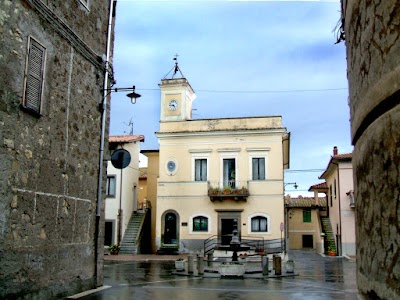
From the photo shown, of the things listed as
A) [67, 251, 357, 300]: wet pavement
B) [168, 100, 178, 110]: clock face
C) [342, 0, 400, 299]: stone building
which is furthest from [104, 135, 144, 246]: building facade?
[342, 0, 400, 299]: stone building

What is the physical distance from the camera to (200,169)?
31.6 m

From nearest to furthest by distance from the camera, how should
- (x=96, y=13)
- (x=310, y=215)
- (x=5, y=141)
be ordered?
(x=5, y=141) → (x=96, y=13) → (x=310, y=215)

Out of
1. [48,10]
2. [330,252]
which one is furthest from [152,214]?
[48,10]

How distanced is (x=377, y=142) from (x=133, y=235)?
31071mm

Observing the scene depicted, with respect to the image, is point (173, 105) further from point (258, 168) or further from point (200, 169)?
point (258, 168)

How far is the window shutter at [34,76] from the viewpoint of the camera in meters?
8.75

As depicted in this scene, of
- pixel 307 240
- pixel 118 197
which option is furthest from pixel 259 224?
pixel 307 240

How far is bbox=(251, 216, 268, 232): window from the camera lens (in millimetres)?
30172

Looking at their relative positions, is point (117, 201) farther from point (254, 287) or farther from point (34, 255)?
point (34, 255)

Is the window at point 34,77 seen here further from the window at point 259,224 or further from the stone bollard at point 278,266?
the window at point 259,224

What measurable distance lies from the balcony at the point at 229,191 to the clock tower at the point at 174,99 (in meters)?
5.38

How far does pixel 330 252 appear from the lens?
3203cm

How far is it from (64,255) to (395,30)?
942 centimetres

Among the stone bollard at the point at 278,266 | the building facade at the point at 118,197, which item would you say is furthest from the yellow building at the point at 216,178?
the stone bollard at the point at 278,266
